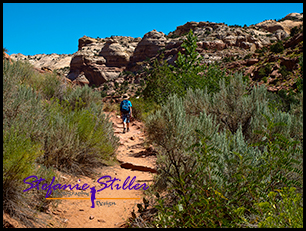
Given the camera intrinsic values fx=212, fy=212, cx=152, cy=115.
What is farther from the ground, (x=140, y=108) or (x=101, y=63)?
(x=101, y=63)

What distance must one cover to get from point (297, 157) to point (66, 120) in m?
4.29

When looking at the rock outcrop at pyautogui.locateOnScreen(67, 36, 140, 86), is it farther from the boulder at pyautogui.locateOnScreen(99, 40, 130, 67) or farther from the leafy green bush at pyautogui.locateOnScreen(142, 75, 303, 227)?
the leafy green bush at pyautogui.locateOnScreen(142, 75, 303, 227)

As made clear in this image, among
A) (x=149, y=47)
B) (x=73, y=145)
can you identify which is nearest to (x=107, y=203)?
(x=73, y=145)

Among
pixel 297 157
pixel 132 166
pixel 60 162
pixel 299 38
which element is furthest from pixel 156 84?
pixel 299 38

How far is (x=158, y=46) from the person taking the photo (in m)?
87.6

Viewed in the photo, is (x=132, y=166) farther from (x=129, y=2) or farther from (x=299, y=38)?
(x=299, y=38)

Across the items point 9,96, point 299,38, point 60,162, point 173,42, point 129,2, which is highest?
point 173,42

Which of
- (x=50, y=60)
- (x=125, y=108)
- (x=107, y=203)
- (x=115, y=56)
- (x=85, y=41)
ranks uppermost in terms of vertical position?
(x=85, y=41)

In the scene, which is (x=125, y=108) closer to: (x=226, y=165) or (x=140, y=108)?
(x=140, y=108)

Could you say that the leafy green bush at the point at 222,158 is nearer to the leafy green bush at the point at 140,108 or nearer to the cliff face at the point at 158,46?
the leafy green bush at the point at 140,108

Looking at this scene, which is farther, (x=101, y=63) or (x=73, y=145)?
(x=101, y=63)

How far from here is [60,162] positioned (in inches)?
167

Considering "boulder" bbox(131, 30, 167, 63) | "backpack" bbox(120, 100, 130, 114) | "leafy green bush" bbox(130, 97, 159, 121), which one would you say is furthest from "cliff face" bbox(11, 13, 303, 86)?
"backpack" bbox(120, 100, 130, 114)

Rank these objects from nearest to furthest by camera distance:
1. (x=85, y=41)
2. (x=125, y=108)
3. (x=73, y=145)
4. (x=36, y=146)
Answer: (x=36, y=146), (x=73, y=145), (x=125, y=108), (x=85, y=41)
